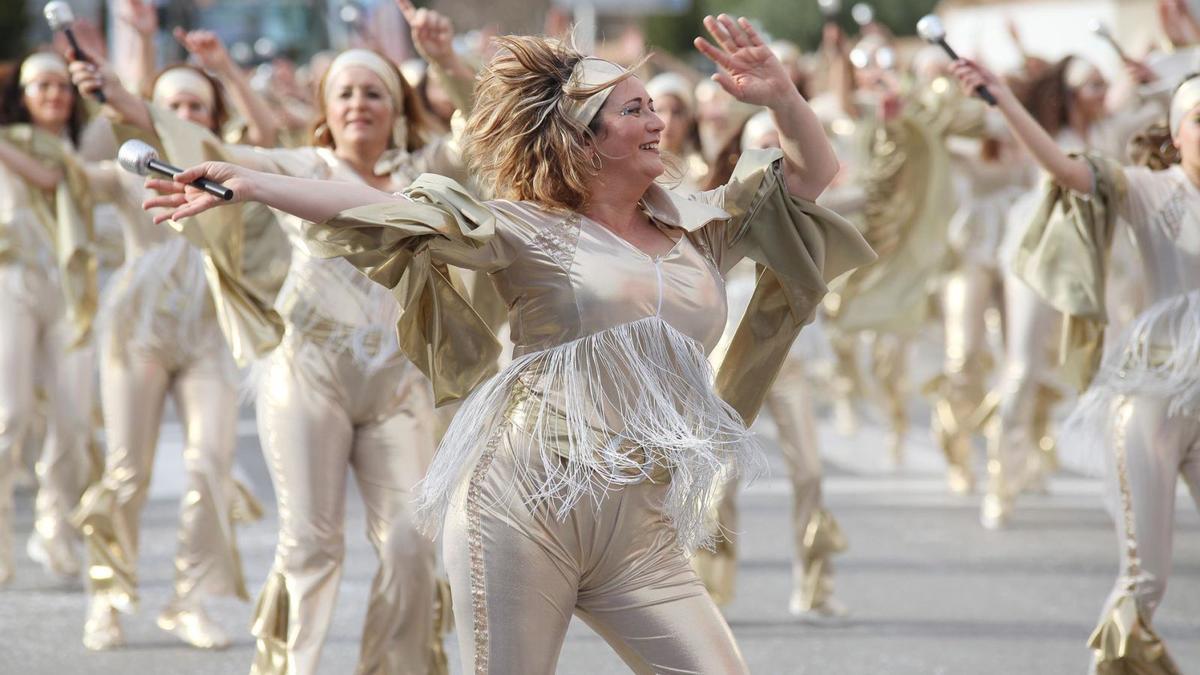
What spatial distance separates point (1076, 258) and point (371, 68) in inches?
84.6

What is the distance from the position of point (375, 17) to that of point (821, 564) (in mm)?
4827

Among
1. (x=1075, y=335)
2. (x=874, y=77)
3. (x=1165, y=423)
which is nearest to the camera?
(x=1165, y=423)

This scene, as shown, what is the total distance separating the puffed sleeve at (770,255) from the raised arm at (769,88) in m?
0.08

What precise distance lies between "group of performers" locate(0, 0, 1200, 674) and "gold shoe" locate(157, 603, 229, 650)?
1cm

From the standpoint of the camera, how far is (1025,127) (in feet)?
16.9

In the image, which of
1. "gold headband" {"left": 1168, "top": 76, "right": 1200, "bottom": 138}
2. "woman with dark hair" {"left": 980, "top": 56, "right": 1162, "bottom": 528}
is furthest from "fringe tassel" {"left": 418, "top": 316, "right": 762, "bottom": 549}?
"woman with dark hair" {"left": 980, "top": 56, "right": 1162, "bottom": 528}

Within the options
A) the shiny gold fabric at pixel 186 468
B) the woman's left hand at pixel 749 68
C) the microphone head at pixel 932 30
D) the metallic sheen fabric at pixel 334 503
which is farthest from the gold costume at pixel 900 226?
the woman's left hand at pixel 749 68

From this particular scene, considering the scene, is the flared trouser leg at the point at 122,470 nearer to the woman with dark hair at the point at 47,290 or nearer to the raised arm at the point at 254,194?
the woman with dark hair at the point at 47,290

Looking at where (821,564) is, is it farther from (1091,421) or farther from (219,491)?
(219,491)

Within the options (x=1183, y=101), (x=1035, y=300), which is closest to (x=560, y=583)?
(x=1183, y=101)

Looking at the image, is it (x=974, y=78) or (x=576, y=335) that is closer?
(x=576, y=335)

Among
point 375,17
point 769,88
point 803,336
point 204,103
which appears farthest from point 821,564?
point 375,17

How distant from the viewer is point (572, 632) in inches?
268

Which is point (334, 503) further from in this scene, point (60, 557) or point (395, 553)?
point (60, 557)
